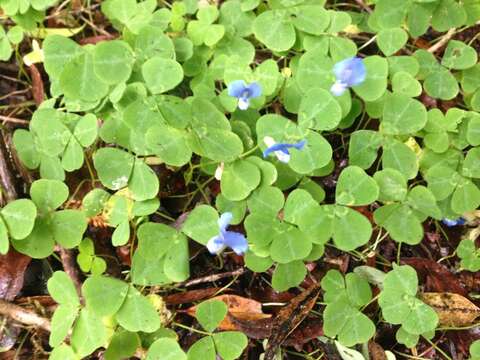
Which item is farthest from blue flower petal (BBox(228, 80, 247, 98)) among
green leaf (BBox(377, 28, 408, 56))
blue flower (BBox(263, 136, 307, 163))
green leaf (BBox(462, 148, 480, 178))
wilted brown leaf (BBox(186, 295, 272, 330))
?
green leaf (BBox(462, 148, 480, 178))

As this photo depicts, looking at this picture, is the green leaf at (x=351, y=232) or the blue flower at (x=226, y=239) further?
the green leaf at (x=351, y=232)

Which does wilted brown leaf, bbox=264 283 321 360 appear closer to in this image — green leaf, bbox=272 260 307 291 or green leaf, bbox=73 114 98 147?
green leaf, bbox=272 260 307 291

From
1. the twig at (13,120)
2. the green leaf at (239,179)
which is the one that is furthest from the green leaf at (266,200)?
the twig at (13,120)

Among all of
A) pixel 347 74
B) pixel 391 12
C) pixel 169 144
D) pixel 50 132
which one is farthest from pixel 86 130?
pixel 391 12

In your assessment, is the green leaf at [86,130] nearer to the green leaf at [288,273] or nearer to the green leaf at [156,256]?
the green leaf at [156,256]

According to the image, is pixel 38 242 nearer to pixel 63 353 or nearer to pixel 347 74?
pixel 63 353

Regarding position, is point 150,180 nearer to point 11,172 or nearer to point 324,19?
point 11,172

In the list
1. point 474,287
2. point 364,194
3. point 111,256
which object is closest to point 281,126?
point 364,194
